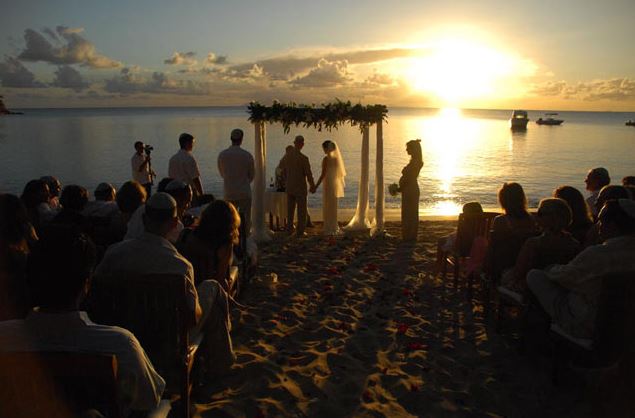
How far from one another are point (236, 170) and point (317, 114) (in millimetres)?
2653

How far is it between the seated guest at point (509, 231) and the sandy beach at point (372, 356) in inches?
32.5

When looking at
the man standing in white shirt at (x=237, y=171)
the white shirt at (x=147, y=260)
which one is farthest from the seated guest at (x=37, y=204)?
the man standing in white shirt at (x=237, y=171)

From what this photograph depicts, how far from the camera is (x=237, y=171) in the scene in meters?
9.98

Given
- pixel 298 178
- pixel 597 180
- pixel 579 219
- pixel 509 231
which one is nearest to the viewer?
pixel 509 231

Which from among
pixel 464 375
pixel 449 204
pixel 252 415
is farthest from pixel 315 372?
pixel 449 204

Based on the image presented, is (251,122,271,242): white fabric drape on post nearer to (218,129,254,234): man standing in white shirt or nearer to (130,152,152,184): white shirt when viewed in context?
(218,129,254,234): man standing in white shirt

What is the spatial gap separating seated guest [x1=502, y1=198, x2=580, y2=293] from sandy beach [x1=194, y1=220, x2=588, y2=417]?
1.04 m

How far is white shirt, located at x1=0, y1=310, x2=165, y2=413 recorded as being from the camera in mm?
2455

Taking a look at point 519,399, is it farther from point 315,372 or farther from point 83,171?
point 83,171

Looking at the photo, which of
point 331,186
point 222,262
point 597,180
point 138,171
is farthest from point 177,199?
point 138,171

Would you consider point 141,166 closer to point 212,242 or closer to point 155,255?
point 212,242

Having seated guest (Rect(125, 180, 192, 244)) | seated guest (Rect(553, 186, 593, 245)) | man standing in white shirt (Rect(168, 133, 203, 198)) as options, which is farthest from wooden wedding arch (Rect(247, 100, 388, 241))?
seated guest (Rect(553, 186, 593, 245))

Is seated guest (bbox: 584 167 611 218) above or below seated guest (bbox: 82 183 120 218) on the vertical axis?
above

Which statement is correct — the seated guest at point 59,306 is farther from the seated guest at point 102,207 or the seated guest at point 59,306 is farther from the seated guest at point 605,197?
the seated guest at point 605,197
